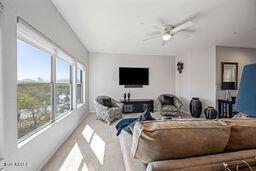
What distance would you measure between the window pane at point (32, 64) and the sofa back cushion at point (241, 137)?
A: 2.29m

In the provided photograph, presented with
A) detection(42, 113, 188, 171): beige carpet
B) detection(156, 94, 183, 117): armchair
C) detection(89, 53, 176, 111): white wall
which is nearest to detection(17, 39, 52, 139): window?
detection(42, 113, 188, 171): beige carpet

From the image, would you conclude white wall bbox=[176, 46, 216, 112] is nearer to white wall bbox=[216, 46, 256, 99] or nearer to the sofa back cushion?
white wall bbox=[216, 46, 256, 99]

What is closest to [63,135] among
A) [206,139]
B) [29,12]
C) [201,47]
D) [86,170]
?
[86,170]

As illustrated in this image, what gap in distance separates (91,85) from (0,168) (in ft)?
17.8

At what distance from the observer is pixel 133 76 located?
7.05 m

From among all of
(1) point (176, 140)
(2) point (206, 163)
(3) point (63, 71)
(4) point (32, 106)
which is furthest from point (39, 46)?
(2) point (206, 163)

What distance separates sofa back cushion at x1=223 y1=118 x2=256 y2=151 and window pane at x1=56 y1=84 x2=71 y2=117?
3128 millimetres

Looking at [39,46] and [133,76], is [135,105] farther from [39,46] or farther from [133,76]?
[39,46]

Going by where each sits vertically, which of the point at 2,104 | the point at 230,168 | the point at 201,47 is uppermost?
the point at 201,47

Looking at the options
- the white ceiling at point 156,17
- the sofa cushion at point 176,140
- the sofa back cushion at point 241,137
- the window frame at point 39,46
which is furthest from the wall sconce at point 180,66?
the sofa cushion at point 176,140

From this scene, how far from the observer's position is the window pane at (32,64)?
2.03m

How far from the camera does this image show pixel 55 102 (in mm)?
3115

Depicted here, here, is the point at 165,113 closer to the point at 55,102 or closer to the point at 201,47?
the point at 201,47

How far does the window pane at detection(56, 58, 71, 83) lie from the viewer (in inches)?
140
